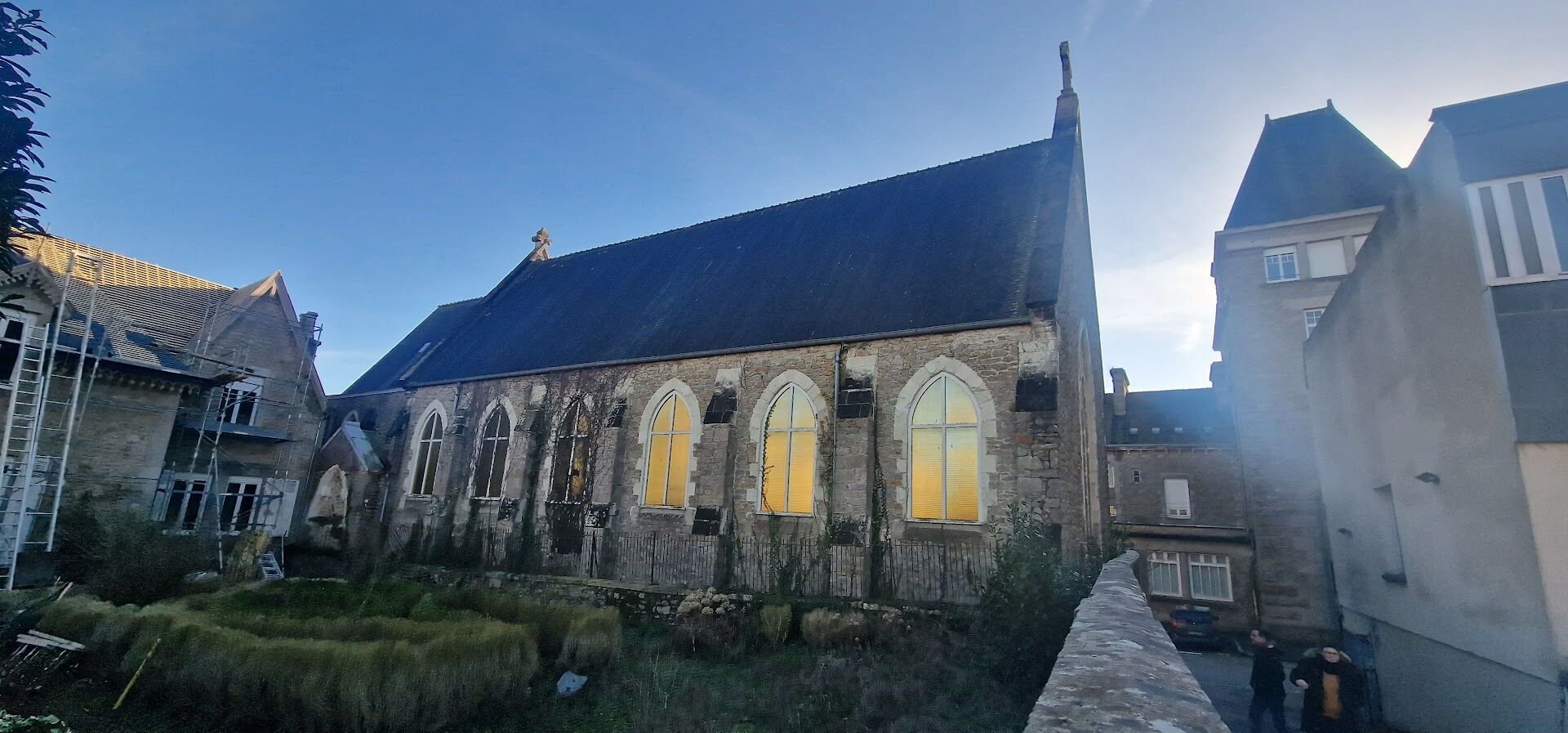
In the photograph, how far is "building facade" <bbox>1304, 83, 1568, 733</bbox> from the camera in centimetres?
608

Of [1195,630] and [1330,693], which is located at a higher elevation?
[1330,693]

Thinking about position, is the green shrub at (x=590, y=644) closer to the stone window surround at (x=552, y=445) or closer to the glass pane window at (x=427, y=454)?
the stone window surround at (x=552, y=445)

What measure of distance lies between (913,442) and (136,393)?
18.6 metres

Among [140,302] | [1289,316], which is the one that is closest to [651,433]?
[140,302]

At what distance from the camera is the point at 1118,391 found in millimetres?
31484

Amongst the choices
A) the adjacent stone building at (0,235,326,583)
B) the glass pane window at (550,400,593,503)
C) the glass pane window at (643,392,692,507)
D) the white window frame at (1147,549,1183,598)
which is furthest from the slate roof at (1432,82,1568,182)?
the adjacent stone building at (0,235,326,583)

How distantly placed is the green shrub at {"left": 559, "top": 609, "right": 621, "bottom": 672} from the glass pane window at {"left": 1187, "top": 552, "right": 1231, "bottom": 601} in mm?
22552

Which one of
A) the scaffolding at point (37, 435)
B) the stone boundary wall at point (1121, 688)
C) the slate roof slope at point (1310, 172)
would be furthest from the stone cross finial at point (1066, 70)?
the scaffolding at point (37, 435)

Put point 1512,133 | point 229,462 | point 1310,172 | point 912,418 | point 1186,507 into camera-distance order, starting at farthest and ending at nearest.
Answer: point 1186,507 < point 1310,172 < point 229,462 < point 912,418 < point 1512,133

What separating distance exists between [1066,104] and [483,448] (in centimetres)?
1809

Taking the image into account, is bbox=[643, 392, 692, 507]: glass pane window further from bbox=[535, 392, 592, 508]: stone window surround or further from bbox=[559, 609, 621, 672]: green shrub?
bbox=[559, 609, 621, 672]: green shrub

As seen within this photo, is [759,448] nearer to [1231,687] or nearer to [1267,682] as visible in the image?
[1267,682]

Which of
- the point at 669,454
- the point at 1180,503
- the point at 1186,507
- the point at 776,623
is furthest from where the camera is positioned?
the point at 1180,503

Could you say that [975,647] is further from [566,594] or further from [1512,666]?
[566,594]
